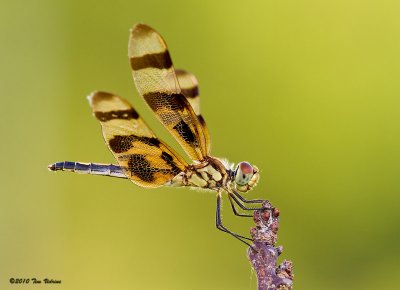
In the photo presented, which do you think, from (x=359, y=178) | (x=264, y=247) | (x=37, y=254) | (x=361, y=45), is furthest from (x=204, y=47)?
(x=264, y=247)

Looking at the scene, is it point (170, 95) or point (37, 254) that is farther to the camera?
point (37, 254)

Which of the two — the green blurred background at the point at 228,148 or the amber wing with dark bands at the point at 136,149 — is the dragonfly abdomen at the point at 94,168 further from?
the green blurred background at the point at 228,148

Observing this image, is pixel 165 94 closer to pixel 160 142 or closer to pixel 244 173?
pixel 160 142

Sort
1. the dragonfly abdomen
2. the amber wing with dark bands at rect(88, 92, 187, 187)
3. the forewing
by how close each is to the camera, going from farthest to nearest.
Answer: the forewing < the dragonfly abdomen < the amber wing with dark bands at rect(88, 92, 187, 187)

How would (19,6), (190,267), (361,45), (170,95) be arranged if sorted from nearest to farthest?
1. (170,95)
2. (190,267)
3. (361,45)
4. (19,6)

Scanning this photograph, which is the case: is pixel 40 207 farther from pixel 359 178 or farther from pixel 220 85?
pixel 359 178

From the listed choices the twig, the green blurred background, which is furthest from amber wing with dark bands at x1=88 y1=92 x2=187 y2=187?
the green blurred background

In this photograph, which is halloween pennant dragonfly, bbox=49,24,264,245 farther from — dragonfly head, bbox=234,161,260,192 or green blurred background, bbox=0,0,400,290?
green blurred background, bbox=0,0,400,290
